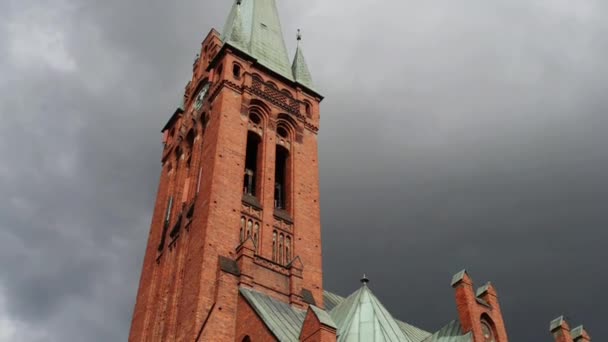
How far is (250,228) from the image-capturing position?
1276 inches

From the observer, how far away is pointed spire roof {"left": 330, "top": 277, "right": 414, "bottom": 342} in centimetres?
2727

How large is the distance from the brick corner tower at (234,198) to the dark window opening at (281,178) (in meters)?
0.06

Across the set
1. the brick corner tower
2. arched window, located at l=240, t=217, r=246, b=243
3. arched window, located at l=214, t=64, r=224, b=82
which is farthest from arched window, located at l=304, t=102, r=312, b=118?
arched window, located at l=240, t=217, r=246, b=243

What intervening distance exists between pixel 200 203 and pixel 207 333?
295 inches

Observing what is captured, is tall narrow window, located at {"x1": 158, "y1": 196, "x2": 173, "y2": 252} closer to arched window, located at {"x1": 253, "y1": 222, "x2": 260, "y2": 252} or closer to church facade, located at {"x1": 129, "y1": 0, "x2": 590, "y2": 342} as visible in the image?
church facade, located at {"x1": 129, "y1": 0, "x2": 590, "y2": 342}

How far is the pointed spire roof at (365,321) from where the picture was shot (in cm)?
2727

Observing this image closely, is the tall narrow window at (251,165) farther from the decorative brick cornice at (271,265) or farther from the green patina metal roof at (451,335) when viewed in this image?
the green patina metal roof at (451,335)

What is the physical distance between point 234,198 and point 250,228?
5.24ft

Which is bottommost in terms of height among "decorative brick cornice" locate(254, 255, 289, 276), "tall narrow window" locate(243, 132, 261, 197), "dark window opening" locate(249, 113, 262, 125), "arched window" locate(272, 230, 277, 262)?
"decorative brick cornice" locate(254, 255, 289, 276)

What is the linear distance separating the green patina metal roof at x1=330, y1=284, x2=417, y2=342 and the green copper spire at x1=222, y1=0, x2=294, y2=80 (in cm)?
1644

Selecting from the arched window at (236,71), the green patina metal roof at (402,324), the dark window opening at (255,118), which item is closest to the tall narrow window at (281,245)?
the green patina metal roof at (402,324)

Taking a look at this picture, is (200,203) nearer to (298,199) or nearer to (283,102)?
(298,199)

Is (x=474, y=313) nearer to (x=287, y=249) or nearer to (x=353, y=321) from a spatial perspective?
(x=353, y=321)

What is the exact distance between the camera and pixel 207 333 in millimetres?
26703
